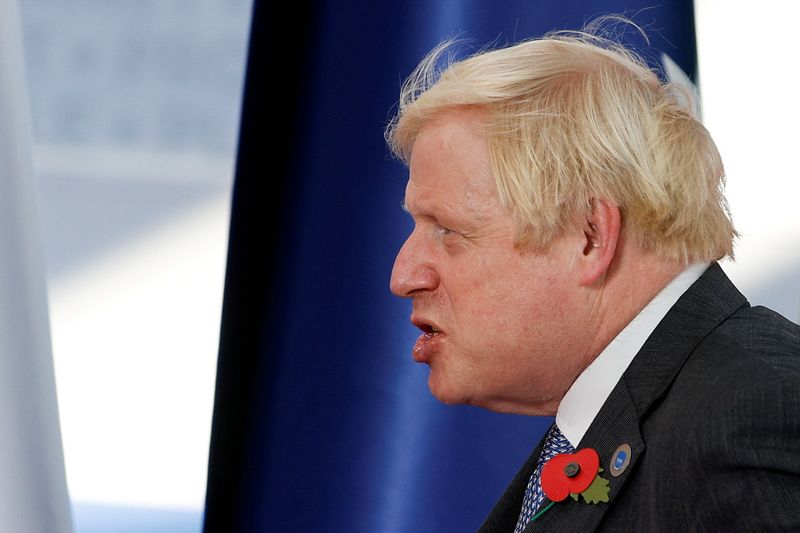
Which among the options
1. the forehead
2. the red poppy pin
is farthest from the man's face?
the red poppy pin

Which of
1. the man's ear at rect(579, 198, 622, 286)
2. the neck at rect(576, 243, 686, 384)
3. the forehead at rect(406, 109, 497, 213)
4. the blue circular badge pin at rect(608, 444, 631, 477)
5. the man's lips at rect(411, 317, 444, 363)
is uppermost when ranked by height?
the forehead at rect(406, 109, 497, 213)

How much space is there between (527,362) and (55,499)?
0.65 m

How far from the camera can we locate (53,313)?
1671mm

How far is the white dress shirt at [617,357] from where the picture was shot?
98 centimetres

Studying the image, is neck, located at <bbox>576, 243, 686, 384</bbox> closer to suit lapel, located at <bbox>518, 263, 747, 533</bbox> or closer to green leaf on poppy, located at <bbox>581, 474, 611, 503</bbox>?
suit lapel, located at <bbox>518, 263, 747, 533</bbox>

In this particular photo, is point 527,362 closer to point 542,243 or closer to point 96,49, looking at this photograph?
point 542,243

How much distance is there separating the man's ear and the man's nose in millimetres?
170

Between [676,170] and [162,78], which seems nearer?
[676,170]

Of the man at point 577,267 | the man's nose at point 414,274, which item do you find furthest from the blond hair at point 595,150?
the man's nose at point 414,274

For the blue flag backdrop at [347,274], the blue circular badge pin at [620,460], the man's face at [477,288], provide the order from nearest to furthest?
the blue circular badge pin at [620,460]
the man's face at [477,288]
the blue flag backdrop at [347,274]

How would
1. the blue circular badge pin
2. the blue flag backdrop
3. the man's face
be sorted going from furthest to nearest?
the blue flag backdrop < the man's face < the blue circular badge pin

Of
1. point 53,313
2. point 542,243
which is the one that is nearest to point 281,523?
point 53,313

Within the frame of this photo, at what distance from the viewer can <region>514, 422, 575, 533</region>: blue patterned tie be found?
40.2 inches

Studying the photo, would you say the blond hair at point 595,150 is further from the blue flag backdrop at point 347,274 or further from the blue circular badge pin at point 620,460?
the blue flag backdrop at point 347,274
